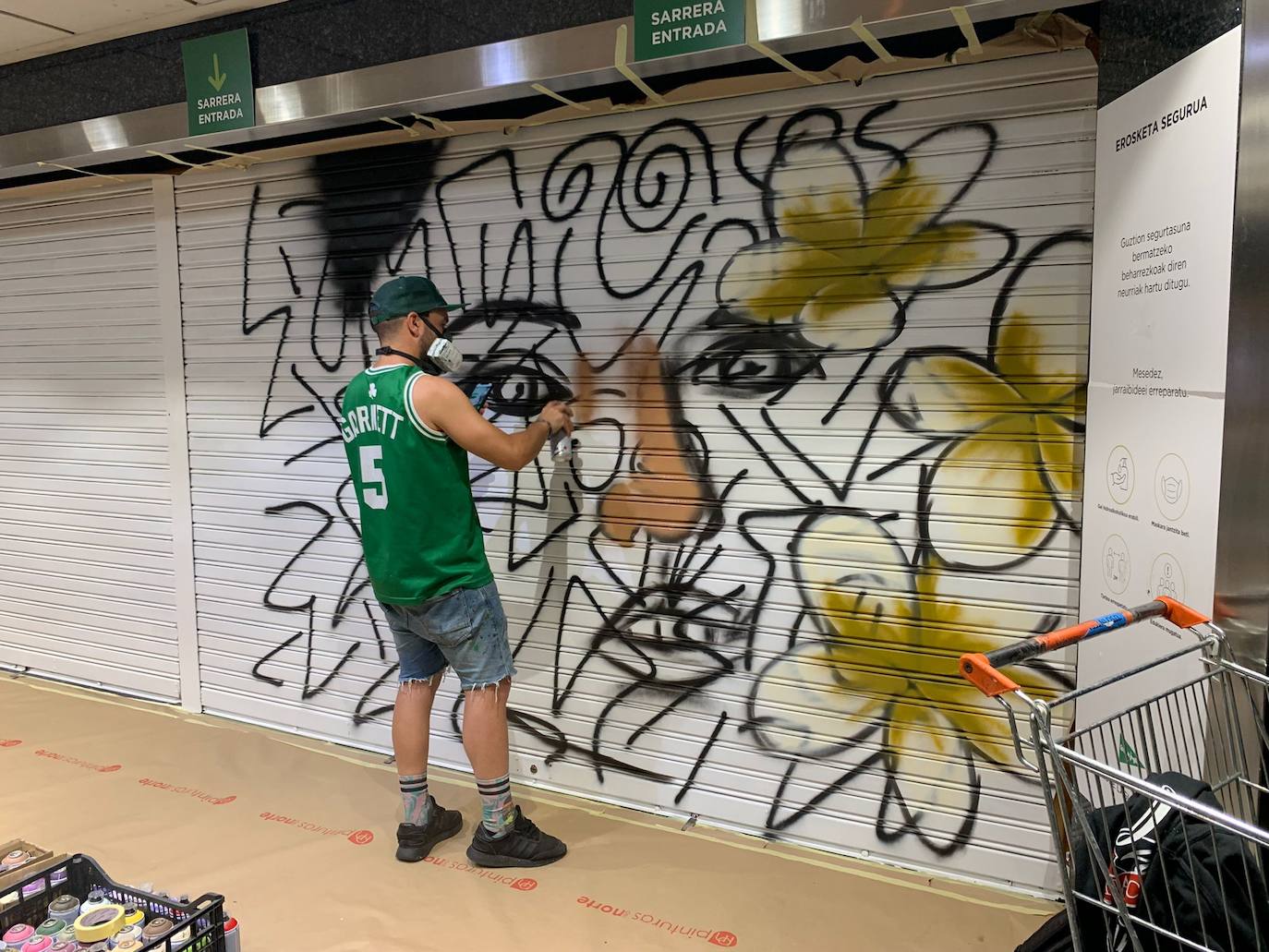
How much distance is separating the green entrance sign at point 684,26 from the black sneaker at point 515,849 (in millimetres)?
2704

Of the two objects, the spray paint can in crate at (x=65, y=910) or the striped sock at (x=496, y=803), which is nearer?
the spray paint can in crate at (x=65, y=910)

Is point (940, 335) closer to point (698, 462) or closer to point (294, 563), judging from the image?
point (698, 462)

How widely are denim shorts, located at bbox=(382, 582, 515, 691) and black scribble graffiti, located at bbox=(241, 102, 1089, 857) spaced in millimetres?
492

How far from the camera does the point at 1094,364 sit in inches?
99.9

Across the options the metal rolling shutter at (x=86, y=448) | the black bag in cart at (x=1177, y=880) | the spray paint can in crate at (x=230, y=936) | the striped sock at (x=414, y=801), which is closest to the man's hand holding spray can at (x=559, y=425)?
the striped sock at (x=414, y=801)

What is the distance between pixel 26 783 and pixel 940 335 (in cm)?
415

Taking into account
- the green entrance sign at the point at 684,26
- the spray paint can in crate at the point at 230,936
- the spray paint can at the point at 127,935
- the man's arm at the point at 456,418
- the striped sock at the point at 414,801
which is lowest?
the striped sock at the point at 414,801

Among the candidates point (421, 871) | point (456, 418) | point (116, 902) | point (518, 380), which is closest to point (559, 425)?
point (518, 380)

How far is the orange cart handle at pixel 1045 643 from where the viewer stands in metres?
1.64

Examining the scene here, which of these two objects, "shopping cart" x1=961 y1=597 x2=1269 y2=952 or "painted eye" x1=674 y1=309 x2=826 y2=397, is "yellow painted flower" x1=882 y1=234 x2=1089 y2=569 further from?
"shopping cart" x1=961 y1=597 x2=1269 y2=952

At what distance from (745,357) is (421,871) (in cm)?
218

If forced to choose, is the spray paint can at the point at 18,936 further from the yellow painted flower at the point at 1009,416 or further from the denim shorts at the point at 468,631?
the yellow painted flower at the point at 1009,416

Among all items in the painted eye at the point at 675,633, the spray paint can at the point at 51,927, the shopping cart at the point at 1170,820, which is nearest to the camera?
the shopping cart at the point at 1170,820

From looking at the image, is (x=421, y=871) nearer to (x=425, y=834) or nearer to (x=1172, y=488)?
(x=425, y=834)
